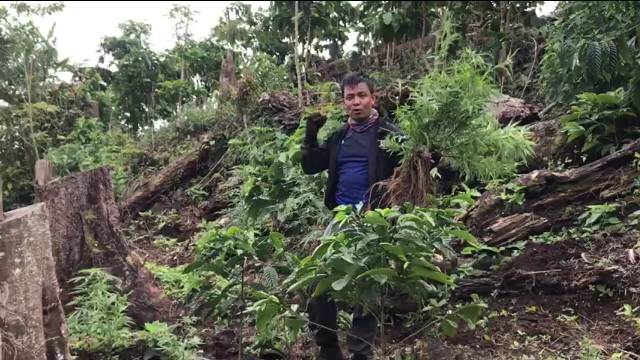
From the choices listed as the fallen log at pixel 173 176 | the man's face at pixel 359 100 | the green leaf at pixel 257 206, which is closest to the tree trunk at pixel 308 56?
the fallen log at pixel 173 176

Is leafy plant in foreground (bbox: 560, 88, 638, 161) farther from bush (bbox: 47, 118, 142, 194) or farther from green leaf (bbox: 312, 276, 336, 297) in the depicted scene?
bush (bbox: 47, 118, 142, 194)

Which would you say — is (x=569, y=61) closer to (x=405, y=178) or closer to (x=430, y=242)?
(x=405, y=178)

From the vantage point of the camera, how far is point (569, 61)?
5332 millimetres

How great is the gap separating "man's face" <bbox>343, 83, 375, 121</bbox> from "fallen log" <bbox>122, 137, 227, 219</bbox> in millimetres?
5501

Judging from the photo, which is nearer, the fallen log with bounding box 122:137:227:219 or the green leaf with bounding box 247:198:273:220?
the green leaf with bounding box 247:198:273:220

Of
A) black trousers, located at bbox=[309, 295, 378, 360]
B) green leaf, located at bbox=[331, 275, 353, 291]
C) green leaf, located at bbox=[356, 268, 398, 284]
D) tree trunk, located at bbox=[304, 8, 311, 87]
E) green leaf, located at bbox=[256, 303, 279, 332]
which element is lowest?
black trousers, located at bbox=[309, 295, 378, 360]

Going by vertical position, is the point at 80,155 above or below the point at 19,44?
below

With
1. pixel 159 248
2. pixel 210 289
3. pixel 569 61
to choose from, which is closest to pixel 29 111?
pixel 159 248

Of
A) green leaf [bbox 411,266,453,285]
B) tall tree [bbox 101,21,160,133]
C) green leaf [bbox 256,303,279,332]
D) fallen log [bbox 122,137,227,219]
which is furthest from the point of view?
tall tree [bbox 101,21,160,133]

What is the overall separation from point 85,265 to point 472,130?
3.05 m

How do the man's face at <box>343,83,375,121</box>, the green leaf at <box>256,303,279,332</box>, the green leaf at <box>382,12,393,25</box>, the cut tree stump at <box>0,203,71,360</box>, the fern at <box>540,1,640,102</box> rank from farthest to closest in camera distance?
the green leaf at <box>382,12,393,25</box> → the fern at <box>540,1,640,102</box> → the man's face at <box>343,83,375,121</box> → the cut tree stump at <box>0,203,71,360</box> → the green leaf at <box>256,303,279,332</box>

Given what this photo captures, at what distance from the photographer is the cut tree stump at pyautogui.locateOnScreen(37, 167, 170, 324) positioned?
463cm

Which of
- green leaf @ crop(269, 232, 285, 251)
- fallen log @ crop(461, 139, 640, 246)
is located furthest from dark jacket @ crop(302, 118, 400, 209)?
fallen log @ crop(461, 139, 640, 246)

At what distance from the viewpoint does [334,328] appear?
3.50 metres
